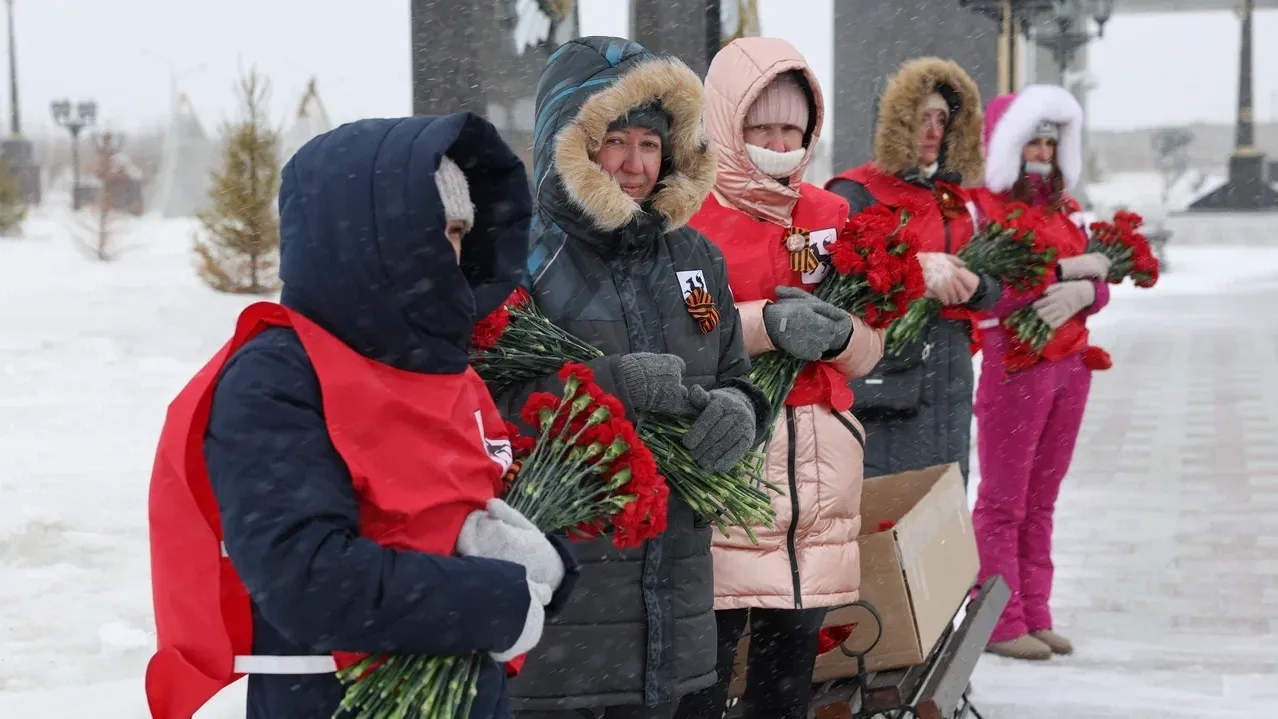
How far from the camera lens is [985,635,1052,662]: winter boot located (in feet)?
18.1

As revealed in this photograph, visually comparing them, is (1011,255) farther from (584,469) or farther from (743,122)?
(584,469)

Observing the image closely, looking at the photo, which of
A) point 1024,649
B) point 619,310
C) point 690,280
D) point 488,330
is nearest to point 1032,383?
point 1024,649

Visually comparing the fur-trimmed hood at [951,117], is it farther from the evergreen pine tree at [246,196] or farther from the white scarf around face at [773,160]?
the evergreen pine tree at [246,196]

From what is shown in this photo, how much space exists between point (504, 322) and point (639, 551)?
57 cm

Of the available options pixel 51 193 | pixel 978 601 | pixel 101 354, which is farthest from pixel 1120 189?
pixel 978 601

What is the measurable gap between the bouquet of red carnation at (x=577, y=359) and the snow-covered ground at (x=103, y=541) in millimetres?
1783

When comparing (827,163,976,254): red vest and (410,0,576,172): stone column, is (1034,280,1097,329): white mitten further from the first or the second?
(410,0,576,172): stone column

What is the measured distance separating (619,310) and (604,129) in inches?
14.2

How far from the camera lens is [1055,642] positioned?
220 inches

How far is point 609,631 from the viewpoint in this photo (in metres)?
3.09

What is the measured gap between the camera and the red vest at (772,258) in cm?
381

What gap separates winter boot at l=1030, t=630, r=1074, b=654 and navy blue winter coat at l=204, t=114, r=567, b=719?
396cm

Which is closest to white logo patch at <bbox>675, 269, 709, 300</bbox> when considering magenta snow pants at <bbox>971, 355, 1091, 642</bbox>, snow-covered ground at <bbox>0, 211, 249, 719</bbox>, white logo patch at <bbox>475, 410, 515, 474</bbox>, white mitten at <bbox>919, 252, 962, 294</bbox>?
white logo patch at <bbox>475, 410, 515, 474</bbox>

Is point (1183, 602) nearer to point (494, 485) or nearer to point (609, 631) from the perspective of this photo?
point (609, 631)
